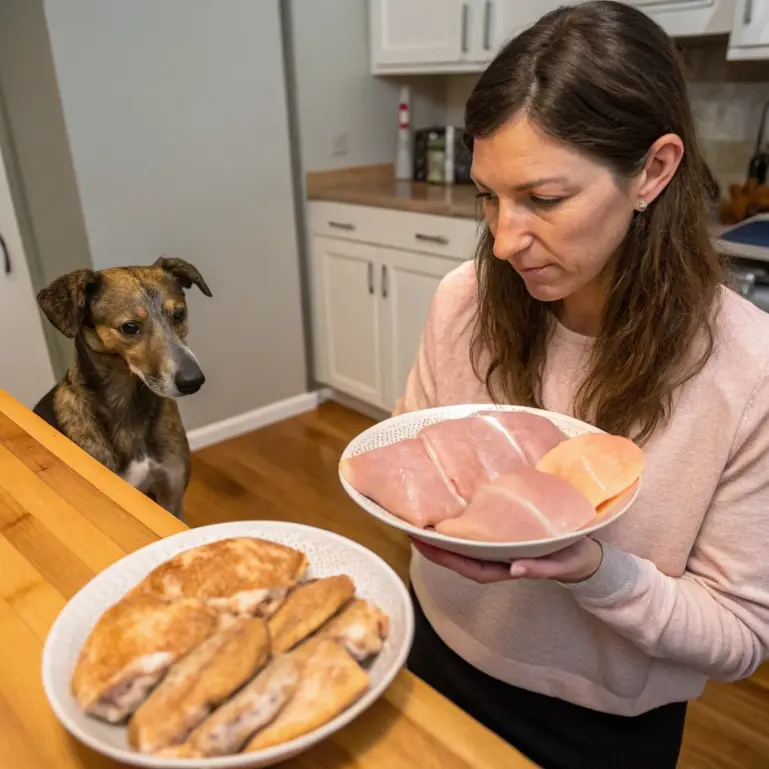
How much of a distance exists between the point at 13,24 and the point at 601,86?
7.44 ft

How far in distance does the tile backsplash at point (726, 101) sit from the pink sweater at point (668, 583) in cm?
177

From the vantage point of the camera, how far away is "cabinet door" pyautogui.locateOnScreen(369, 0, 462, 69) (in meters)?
2.67

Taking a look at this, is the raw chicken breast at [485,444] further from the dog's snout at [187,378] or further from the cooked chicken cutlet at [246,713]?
the dog's snout at [187,378]

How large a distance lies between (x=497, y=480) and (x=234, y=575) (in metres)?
0.26

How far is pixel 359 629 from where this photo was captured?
551 millimetres

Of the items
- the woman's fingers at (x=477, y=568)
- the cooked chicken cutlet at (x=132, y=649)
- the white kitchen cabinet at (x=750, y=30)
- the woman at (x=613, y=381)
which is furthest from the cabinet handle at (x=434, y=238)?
the cooked chicken cutlet at (x=132, y=649)

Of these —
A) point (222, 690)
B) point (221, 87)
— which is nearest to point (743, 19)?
point (221, 87)

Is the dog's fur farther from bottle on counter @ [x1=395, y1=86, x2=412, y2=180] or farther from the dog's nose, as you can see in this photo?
bottle on counter @ [x1=395, y1=86, x2=412, y2=180]

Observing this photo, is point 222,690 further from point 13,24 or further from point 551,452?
point 13,24

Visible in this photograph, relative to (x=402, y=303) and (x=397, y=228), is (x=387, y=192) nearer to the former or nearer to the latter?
(x=397, y=228)

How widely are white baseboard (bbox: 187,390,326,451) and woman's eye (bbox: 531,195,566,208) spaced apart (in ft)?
7.86

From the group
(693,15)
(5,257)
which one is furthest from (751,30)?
(5,257)

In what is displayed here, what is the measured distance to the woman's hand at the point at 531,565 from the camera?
63 cm

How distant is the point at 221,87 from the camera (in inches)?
103
